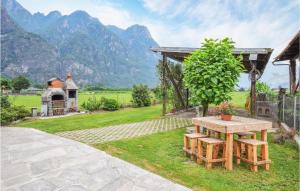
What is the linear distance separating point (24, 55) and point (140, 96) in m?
119

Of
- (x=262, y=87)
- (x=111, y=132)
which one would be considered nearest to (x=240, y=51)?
(x=111, y=132)

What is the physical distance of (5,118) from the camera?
12.7 m

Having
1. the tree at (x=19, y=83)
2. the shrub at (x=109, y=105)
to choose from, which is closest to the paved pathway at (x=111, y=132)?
the shrub at (x=109, y=105)

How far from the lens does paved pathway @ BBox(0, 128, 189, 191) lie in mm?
4793

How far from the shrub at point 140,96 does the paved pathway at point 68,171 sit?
48.6ft

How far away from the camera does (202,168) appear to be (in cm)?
587

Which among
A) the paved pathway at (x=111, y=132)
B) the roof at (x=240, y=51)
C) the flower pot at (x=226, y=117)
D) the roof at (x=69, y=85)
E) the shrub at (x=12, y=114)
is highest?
the roof at (x=240, y=51)

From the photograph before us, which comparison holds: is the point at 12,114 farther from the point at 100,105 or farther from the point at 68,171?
the point at 68,171

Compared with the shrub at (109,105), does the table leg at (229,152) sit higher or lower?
lower

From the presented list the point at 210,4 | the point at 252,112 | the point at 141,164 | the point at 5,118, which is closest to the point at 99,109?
the point at 5,118

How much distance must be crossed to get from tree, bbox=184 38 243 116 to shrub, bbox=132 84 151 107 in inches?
547

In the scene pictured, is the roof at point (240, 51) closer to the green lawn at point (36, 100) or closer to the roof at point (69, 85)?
the roof at point (69, 85)

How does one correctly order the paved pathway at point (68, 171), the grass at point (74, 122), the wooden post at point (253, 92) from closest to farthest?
1. the paved pathway at point (68, 171)
2. the grass at point (74, 122)
3. the wooden post at point (253, 92)

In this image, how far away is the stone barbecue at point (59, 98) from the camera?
1628 cm
